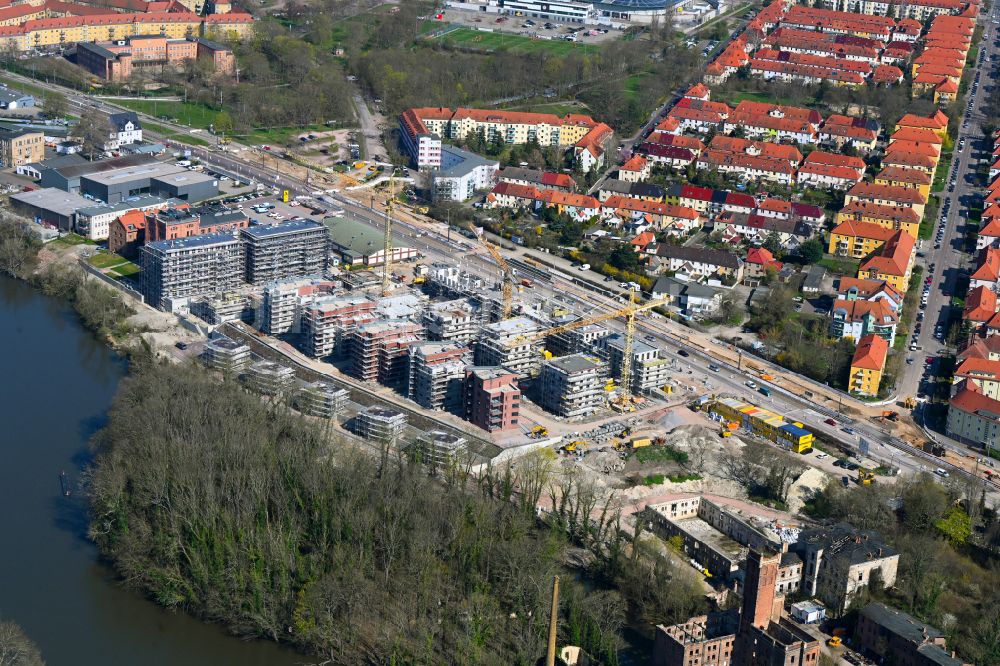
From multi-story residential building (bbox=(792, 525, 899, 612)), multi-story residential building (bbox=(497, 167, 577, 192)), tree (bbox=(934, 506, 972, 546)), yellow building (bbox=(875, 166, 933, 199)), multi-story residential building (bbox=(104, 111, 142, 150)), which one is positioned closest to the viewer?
multi-story residential building (bbox=(792, 525, 899, 612))

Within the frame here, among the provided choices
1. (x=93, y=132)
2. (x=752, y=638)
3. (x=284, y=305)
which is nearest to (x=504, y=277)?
(x=284, y=305)

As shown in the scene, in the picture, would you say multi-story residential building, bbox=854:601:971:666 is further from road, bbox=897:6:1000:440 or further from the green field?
the green field

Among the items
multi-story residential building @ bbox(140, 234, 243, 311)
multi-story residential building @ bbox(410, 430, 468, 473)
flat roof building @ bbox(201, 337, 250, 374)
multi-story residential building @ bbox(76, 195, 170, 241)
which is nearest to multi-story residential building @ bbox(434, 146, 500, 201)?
multi-story residential building @ bbox(76, 195, 170, 241)

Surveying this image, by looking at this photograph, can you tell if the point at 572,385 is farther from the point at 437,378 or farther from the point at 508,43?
the point at 508,43

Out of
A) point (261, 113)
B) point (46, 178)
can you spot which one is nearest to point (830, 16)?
point (261, 113)

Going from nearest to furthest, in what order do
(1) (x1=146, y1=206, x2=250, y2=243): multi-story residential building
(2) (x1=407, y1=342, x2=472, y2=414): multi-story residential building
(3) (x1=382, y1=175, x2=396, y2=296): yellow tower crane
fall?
(2) (x1=407, y1=342, x2=472, y2=414): multi-story residential building → (3) (x1=382, y1=175, x2=396, y2=296): yellow tower crane → (1) (x1=146, y1=206, x2=250, y2=243): multi-story residential building

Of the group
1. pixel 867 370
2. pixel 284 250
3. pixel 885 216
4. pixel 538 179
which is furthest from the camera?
pixel 538 179

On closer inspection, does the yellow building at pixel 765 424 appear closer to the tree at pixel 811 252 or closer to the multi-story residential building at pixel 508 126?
the tree at pixel 811 252

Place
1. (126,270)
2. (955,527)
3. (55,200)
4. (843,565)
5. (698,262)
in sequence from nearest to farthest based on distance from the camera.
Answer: (843,565) < (955,527) < (126,270) < (698,262) < (55,200)
